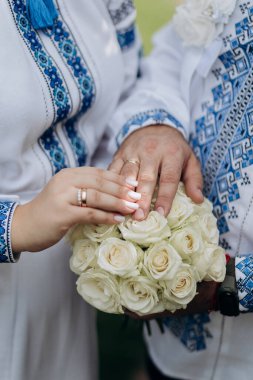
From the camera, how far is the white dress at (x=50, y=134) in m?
1.40

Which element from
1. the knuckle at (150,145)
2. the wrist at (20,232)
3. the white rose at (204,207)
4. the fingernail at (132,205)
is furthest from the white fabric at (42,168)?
the white rose at (204,207)

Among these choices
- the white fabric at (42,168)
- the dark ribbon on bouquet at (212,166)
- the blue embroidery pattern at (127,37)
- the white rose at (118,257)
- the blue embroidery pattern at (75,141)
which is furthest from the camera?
the blue embroidery pattern at (127,37)

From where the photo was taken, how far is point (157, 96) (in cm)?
176

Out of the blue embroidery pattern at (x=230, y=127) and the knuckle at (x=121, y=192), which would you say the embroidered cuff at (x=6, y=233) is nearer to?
the knuckle at (x=121, y=192)

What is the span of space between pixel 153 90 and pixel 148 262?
71 centimetres

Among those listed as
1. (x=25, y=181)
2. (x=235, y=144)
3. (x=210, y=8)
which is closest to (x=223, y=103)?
(x=235, y=144)

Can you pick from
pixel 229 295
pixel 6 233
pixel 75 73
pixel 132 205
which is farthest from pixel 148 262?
pixel 75 73

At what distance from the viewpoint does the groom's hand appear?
144 centimetres

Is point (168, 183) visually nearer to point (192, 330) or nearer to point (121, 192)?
point (121, 192)

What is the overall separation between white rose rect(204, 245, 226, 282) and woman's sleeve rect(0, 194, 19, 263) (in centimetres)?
49

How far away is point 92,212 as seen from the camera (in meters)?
1.32

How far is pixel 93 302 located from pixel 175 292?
217mm

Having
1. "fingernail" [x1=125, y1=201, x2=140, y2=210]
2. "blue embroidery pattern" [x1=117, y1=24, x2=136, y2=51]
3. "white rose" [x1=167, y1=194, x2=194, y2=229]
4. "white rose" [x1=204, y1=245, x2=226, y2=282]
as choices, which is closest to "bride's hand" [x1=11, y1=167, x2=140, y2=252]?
"fingernail" [x1=125, y1=201, x2=140, y2=210]

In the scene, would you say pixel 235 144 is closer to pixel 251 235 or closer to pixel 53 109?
pixel 251 235
